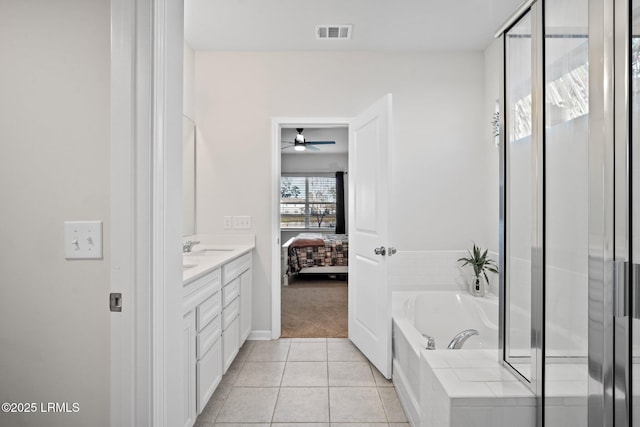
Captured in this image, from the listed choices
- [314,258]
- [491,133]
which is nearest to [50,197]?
[491,133]

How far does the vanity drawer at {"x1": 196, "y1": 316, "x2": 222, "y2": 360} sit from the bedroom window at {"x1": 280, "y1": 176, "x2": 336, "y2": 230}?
5.82 meters

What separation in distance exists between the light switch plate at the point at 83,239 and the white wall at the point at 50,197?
22 millimetres

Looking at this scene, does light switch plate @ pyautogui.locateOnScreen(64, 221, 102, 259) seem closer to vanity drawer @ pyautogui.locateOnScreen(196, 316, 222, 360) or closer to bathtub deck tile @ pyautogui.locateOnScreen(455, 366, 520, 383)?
vanity drawer @ pyautogui.locateOnScreen(196, 316, 222, 360)

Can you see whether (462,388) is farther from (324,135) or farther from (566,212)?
(324,135)

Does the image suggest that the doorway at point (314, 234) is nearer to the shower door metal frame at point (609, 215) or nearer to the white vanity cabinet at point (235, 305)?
the white vanity cabinet at point (235, 305)

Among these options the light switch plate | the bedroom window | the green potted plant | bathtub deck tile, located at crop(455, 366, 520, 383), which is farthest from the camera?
the bedroom window

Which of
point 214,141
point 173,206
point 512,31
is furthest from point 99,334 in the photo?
point 214,141

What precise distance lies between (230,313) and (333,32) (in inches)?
92.0

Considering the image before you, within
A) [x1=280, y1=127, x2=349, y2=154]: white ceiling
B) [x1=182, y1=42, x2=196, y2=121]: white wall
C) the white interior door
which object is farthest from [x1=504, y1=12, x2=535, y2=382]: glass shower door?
[x1=280, y1=127, x2=349, y2=154]: white ceiling

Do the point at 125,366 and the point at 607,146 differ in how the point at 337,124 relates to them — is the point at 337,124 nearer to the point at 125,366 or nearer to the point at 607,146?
the point at 607,146

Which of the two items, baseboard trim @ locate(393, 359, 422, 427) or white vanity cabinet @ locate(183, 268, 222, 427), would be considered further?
baseboard trim @ locate(393, 359, 422, 427)

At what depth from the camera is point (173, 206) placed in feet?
3.27

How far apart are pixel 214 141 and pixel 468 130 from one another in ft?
7.64

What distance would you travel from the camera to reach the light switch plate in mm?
930
